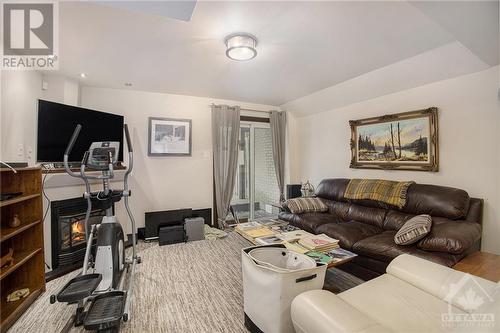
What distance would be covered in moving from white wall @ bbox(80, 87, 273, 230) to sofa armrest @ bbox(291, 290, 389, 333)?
10.9 ft

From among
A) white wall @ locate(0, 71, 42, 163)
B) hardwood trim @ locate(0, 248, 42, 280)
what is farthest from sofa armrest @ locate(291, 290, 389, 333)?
white wall @ locate(0, 71, 42, 163)

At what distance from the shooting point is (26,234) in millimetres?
2289

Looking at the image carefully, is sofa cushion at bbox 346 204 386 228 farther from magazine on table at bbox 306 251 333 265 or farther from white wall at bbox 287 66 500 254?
magazine on table at bbox 306 251 333 265

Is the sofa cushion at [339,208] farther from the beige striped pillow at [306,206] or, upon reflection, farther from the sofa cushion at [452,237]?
the sofa cushion at [452,237]

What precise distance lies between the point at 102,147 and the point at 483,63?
4127 mm

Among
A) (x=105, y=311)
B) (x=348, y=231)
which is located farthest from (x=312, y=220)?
(x=105, y=311)

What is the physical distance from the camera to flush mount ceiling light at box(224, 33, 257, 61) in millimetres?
2268

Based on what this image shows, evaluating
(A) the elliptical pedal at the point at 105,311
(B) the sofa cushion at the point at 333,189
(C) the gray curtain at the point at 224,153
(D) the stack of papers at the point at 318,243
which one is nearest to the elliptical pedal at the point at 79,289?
(A) the elliptical pedal at the point at 105,311

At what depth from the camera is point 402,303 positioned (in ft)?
4.67

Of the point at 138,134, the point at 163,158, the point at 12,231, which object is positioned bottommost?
the point at 12,231

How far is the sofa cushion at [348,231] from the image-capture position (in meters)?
2.65

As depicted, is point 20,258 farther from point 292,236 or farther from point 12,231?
point 292,236

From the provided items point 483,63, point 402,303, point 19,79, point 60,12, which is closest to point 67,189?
point 19,79

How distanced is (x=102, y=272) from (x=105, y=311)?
0.56 meters
